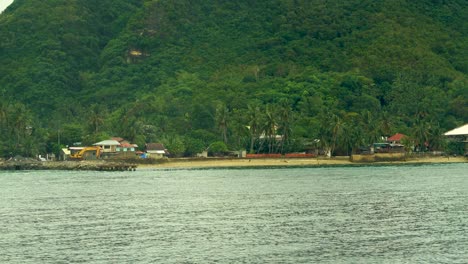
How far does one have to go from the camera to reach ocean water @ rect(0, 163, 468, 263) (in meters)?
59.8

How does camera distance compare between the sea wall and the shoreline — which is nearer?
the shoreline

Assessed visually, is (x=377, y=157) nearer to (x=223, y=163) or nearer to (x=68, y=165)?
(x=223, y=163)

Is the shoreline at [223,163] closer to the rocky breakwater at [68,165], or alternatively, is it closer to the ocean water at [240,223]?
the rocky breakwater at [68,165]

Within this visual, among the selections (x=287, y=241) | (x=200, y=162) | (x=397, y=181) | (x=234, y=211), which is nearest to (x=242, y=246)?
(x=287, y=241)

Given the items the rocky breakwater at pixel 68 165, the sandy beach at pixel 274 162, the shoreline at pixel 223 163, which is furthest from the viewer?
the sandy beach at pixel 274 162

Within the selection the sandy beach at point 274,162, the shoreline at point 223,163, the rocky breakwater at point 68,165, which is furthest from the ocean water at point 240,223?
the sandy beach at point 274,162

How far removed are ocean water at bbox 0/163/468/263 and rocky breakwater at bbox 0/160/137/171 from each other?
57600 millimetres

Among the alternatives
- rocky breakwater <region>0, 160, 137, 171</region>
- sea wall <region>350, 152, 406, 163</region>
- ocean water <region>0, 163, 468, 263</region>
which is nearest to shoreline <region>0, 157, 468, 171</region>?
rocky breakwater <region>0, 160, 137, 171</region>

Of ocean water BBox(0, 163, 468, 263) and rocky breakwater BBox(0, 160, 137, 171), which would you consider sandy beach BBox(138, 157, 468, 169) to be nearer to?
rocky breakwater BBox(0, 160, 137, 171)

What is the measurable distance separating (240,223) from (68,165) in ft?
401

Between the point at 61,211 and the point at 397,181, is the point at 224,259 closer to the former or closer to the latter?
the point at 61,211

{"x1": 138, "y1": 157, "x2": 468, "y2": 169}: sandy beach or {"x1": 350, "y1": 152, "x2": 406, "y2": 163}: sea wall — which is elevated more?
{"x1": 350, "y1": 152, "x2": 406, "y2": 163}: sea wall

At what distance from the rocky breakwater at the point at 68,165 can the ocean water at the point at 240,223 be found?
57600 mm

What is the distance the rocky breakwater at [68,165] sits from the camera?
184 meters
